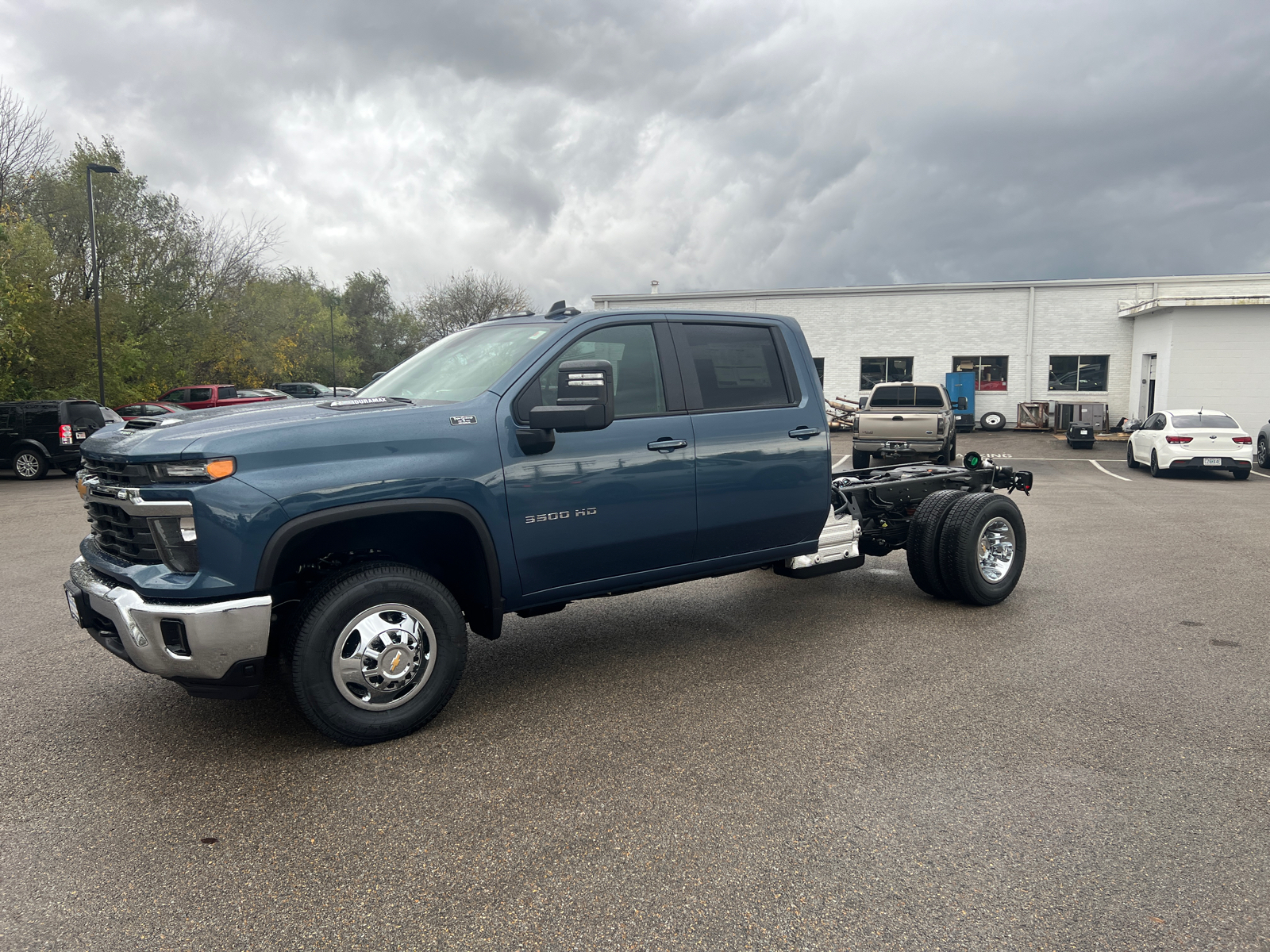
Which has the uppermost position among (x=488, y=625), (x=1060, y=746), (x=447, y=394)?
(x=447, y=394)

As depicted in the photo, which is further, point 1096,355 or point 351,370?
point 351,370

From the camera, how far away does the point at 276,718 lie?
14.2ft

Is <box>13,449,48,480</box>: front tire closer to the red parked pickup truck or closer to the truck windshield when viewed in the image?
the red parked pickup truck

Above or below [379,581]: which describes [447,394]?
above

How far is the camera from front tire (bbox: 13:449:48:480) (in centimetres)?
1831

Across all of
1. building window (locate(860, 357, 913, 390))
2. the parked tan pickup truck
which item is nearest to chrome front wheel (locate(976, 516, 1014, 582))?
the parked tan pickup truck

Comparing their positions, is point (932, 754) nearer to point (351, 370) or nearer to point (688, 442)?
point (688, 442)

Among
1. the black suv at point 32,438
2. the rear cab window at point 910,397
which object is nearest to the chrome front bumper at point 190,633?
the rear cab window at point 910,397

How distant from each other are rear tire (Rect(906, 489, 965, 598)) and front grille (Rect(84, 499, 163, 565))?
5049mm

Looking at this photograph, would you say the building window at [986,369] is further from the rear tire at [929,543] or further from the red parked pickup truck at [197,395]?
the rear tire at [929,543]

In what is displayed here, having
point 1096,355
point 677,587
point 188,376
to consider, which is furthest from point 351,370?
point 677,587

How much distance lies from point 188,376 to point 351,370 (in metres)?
30.8

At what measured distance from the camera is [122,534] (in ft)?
12.4

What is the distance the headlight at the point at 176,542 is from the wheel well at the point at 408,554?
1.16 feet
